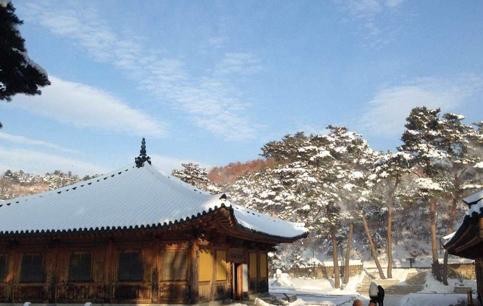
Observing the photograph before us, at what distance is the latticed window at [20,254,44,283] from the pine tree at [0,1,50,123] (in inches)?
398

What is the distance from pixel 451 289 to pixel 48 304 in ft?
105

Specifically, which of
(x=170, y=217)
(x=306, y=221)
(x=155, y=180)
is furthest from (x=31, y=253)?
(x=306, y=221)

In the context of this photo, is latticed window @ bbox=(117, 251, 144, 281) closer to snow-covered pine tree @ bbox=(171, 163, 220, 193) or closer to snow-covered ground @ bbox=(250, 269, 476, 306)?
snow-covered ground @ bbox=(250, 269, 476, 306)

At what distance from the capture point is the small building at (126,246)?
17156 mm

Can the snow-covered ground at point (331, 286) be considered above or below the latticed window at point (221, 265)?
below

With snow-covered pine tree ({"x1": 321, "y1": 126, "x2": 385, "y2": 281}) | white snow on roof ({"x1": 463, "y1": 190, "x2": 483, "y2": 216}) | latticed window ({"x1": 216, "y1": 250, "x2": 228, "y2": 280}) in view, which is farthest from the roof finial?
snow-covered pine tree ({"x1": 321, "y1": 126, "x2": 385, "y2": 281})

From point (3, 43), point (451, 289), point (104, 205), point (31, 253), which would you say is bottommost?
point (451, 289)

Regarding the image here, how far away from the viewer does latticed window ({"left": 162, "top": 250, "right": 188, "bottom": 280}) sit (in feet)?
57.6

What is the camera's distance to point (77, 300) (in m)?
18.5

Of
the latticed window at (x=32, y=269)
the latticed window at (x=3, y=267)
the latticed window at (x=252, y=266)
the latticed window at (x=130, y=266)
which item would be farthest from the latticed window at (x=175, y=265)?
the latticed window at (x=3, y=267)

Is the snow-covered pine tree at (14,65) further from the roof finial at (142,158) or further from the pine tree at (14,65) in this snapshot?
the roof finial at (142,158)

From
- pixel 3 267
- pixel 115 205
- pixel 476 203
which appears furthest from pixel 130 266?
pixel 476 203

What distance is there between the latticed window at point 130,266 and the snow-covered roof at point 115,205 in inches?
66.6

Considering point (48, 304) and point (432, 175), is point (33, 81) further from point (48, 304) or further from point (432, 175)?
point (432, 175)
